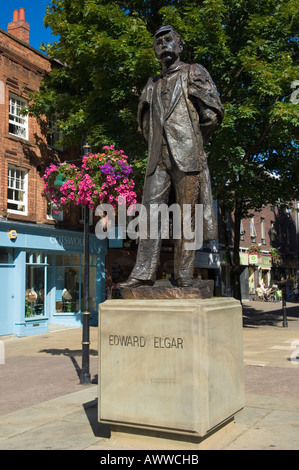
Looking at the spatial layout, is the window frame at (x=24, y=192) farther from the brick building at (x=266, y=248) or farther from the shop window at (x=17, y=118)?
the brick building at (x=266, y=248)

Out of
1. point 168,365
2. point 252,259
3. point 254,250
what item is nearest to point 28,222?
point 168,365

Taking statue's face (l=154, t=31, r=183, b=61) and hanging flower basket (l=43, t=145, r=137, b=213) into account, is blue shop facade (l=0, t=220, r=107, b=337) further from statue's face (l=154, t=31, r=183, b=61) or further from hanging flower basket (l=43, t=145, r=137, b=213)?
statue's face (l=154, t=31, r=183, b=61)

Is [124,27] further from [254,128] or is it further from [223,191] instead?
[223,191]

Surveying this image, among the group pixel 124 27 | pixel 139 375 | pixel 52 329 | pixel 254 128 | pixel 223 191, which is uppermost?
pixel 124 27

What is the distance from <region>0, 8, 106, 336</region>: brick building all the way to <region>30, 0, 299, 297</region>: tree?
2419 mm

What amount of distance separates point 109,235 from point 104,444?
670 inches

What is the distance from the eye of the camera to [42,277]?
1978 cm

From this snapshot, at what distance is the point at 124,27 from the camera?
49.4 ft

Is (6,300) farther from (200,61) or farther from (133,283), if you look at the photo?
(133,283)

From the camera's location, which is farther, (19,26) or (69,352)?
(19,26)

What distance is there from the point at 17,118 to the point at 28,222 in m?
4.34

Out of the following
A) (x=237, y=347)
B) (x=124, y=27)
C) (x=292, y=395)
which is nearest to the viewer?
(x=237, y=347)

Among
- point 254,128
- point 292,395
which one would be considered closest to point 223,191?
point 254,128

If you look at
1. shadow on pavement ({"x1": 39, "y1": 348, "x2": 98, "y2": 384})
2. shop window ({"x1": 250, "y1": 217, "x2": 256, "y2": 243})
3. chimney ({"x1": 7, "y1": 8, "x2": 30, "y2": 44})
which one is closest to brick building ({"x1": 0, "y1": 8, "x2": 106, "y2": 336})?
chimney ({"x1": 7, "y1": 8, "x2": 30, "y2": 44})
